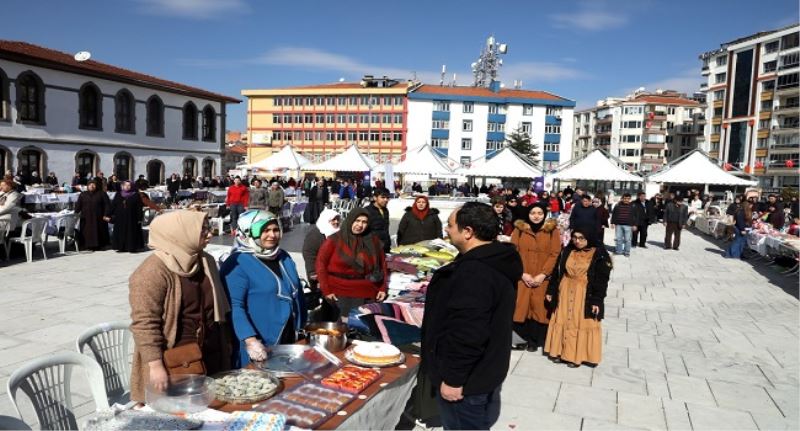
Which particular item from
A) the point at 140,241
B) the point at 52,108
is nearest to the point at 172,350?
the point at 140,241

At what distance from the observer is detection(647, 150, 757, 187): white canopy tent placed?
58.5ft

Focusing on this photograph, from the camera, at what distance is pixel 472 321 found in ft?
7.89

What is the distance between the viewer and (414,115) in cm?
6644

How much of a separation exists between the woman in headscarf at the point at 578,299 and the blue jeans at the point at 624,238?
9538 mm

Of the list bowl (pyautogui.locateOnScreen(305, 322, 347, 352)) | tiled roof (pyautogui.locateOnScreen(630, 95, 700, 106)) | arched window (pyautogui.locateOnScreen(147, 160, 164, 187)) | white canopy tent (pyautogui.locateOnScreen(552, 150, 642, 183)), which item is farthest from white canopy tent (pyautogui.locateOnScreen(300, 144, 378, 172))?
tiled roof (pyautogui.locateOnScreen(630, 95, 700, 106))

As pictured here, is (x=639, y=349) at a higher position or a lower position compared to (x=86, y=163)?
lower

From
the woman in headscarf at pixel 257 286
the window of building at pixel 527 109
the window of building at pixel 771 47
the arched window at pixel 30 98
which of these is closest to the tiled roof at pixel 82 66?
the arched window at pixel 30 98

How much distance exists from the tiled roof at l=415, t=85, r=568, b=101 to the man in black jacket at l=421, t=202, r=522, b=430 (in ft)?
215


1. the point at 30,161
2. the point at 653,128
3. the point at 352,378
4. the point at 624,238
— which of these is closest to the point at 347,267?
the point at 352,378

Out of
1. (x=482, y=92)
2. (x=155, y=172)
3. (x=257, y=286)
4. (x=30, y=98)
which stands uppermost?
(x=482, y=92)

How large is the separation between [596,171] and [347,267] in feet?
50.6

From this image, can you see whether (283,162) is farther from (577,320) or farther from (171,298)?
(171,298)

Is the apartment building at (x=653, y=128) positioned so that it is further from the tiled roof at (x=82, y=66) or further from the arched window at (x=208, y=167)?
the tiled roof at (x=82, y=66)

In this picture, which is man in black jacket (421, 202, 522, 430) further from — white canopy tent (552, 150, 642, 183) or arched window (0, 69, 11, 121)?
arched window (0, 69, 11, 121)
